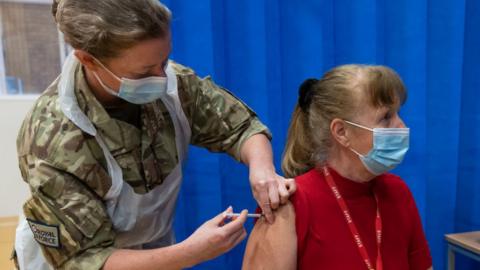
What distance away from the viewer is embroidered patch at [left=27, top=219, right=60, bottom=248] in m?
0.94

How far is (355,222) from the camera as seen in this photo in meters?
1.17

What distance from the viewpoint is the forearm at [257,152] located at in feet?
3.71

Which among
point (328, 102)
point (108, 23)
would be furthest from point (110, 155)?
point (328, 102)

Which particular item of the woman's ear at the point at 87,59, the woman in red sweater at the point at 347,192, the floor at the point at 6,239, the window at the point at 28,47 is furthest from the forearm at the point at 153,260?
the window at the point at 28,47

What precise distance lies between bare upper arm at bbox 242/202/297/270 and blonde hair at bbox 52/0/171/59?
55 cm

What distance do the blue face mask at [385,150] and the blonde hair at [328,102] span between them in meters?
0.07

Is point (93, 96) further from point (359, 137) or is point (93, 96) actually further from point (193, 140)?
point (359, 137)

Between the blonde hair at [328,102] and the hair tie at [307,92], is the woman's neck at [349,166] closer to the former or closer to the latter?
the blonde hair at [328,102]

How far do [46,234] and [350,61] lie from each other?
3.98 ft

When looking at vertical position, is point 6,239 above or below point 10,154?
below

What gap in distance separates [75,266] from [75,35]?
51cm

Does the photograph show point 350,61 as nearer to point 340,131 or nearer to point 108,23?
point 340,131

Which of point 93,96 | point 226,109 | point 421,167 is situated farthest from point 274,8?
point 421,167

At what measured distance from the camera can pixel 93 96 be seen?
1041 mm
